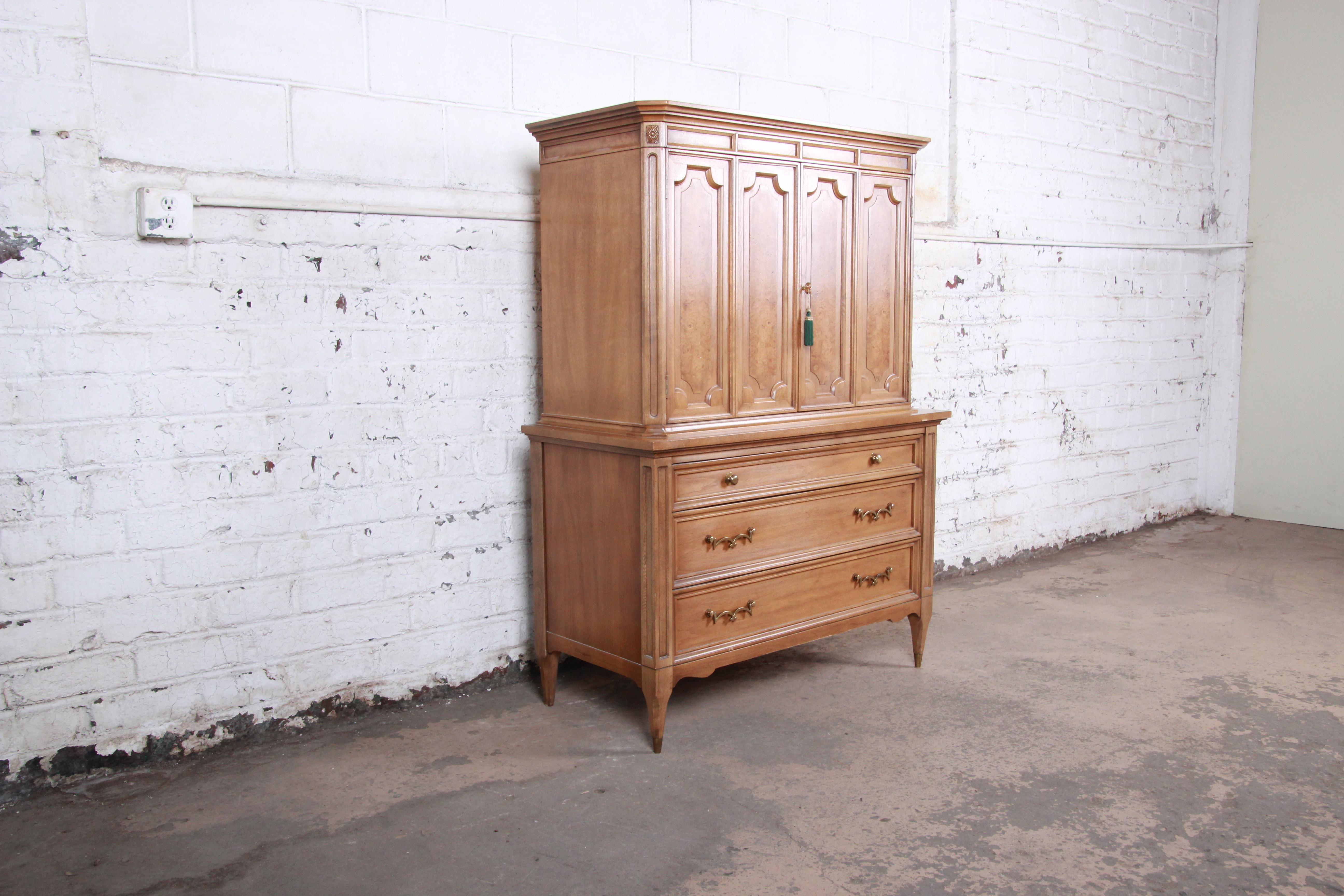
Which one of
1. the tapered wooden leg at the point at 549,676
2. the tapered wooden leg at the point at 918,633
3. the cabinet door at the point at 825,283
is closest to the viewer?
the cabinet door at the point at 825,283

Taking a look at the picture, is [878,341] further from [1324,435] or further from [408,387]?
[1324,435]

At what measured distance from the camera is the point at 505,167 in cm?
314

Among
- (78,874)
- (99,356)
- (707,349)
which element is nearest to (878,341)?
(707,349)

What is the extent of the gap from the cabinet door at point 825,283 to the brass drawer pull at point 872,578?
564 millimetres

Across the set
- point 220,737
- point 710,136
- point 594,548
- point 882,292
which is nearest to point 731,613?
point 594,548

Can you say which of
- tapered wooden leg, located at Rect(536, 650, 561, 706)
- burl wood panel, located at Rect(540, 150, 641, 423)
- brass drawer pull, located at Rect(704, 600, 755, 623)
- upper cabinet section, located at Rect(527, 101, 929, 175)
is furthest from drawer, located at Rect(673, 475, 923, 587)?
upper cabinet section, located at Rect(527, 101, 929, 175)

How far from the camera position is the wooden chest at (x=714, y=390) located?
270 centimetres

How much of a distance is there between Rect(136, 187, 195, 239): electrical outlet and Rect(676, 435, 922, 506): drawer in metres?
1.44

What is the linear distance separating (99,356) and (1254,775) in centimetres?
319

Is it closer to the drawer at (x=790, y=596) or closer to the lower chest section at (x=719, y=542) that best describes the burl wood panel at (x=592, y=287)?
the lower chest section at (x=719, y=542)

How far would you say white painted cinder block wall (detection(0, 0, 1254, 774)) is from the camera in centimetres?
244

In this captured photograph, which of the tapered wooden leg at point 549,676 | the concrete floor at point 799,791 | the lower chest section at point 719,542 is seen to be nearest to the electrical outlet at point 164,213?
the lower chest section at point 719,542

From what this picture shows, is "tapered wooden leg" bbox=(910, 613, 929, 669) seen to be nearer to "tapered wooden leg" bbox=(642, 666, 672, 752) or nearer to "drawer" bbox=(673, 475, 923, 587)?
"drawer" bbox=(673, 475, 923, 587)

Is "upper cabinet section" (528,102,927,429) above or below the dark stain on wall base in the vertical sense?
above
